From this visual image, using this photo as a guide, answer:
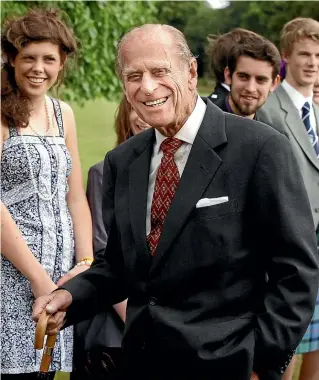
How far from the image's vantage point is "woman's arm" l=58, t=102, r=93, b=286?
451 cm

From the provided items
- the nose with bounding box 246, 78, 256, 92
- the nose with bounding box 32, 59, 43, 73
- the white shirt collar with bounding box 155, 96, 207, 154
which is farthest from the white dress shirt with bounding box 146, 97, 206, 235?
the nose with bounding box 246, 78, 256, 92

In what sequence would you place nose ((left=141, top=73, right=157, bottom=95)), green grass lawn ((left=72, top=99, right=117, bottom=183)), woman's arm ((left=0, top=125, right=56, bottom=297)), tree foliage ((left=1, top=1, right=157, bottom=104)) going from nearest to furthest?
nose ((left=141, top=73, right=157, bottom=95)) → woman's arm ((left=0, top=125, right=56, bottom=297)) → tree foliage ((left=1, top=1, right=157, bottom=104)) → green grass lawn ((left=72, top=99, right=117, bottom=183))

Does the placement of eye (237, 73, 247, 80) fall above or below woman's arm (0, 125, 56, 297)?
above

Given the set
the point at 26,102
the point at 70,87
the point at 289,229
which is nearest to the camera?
the point at 289,229

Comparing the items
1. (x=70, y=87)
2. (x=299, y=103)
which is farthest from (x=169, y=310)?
(x=70, y=87)

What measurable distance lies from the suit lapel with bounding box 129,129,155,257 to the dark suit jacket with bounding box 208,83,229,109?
7.50ft

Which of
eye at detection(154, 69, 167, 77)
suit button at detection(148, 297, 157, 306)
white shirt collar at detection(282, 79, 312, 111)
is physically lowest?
suit button at detection(148, 297, 157, 306)

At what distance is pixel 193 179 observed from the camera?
9.89 feet

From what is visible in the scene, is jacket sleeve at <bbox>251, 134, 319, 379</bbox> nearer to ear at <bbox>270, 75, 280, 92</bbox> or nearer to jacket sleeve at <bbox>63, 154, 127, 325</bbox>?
jacket sleeve at <bbox>63, 154, 127, 325</bbox>

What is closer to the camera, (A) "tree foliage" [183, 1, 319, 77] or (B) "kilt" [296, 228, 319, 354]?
(B) "kilt" [296, 228, 319, 354]

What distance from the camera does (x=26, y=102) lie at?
4418 mm

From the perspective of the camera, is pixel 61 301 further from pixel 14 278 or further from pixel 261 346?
pixel 14 278

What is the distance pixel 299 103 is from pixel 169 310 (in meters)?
3.02

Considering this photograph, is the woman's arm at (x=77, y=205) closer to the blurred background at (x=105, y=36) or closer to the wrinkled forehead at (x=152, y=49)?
the wrinkled forehead at (x=152, y=49)
